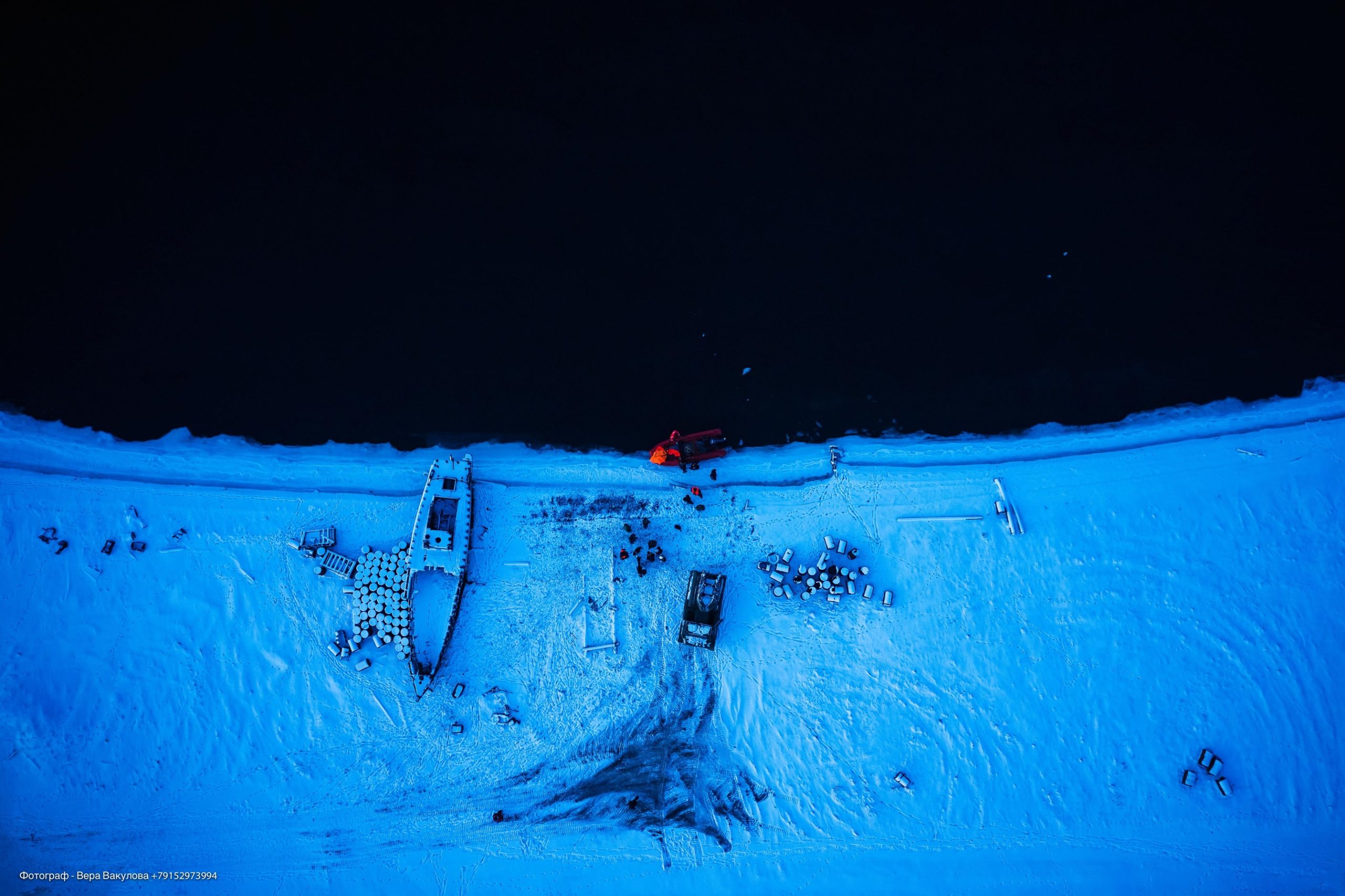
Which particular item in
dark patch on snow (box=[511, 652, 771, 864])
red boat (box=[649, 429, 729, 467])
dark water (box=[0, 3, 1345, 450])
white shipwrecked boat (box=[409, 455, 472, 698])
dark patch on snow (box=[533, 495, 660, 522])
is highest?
dark water (box=[0, 3, 1345, 450])

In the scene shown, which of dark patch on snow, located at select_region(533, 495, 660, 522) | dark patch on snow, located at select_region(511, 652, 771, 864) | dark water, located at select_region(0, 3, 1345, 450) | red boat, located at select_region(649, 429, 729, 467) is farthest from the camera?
A: dark water, located at select_region(0, 3, 1345, 450)

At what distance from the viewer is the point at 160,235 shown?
15.9 meters

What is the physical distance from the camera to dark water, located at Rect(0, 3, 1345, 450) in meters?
15.4

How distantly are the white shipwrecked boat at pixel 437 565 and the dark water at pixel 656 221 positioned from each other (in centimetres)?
178

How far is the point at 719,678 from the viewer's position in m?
14.9

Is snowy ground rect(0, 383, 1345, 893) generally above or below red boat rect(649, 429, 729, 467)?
below

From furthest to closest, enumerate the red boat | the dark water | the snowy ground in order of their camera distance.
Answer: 1. the dark water
2. the red boat
3. the snowy ground

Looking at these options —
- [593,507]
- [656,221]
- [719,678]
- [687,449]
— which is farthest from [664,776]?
[656,221]

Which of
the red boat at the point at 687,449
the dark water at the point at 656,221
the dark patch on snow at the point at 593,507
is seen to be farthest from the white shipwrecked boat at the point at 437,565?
the red boat at the point at 687,449

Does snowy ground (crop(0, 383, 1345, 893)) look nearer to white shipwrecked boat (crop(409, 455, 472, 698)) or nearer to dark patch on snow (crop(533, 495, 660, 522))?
dark patch on snow (crop(533, 495, 660, 522))

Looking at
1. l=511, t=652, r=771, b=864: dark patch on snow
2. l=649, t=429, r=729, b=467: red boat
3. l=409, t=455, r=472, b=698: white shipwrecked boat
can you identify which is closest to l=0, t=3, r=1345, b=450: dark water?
l=649, t=429, r=729, b=467: red boat

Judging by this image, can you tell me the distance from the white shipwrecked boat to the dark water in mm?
1779

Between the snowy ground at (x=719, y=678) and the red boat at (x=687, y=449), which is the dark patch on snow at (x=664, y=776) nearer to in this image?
the snowy ground at (x=719, y=678)

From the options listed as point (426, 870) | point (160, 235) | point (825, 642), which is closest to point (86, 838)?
point (426, 870)
